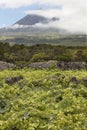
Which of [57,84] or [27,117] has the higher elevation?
[27,117]

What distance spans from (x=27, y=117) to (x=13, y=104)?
3.67 metres

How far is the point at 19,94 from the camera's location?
2275 centimetres

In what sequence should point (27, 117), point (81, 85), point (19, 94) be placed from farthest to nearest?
point (81, 85) < point (19, 94) < point (27, 117)

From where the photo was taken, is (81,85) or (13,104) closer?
(13,104)

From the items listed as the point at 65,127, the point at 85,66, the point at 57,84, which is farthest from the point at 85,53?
the point at 65,127

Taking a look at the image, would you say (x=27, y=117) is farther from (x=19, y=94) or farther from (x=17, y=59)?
(x=17, y=59)

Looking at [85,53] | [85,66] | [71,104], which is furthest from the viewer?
[85,53]

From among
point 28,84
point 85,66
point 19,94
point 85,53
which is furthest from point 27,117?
point 85,53

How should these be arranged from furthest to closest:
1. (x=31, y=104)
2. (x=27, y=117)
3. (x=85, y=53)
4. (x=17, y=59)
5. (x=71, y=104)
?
(x=85, y=53)
(x=17, y=59)
(x=71, y=104)
(x=31, y=104)
(x=27, y=117)

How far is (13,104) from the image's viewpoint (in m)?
18.1

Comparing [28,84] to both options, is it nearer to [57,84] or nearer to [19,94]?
[57,84]

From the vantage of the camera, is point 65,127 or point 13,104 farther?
point 13,104

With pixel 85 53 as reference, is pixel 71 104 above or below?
above

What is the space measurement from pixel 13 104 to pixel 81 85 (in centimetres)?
913
